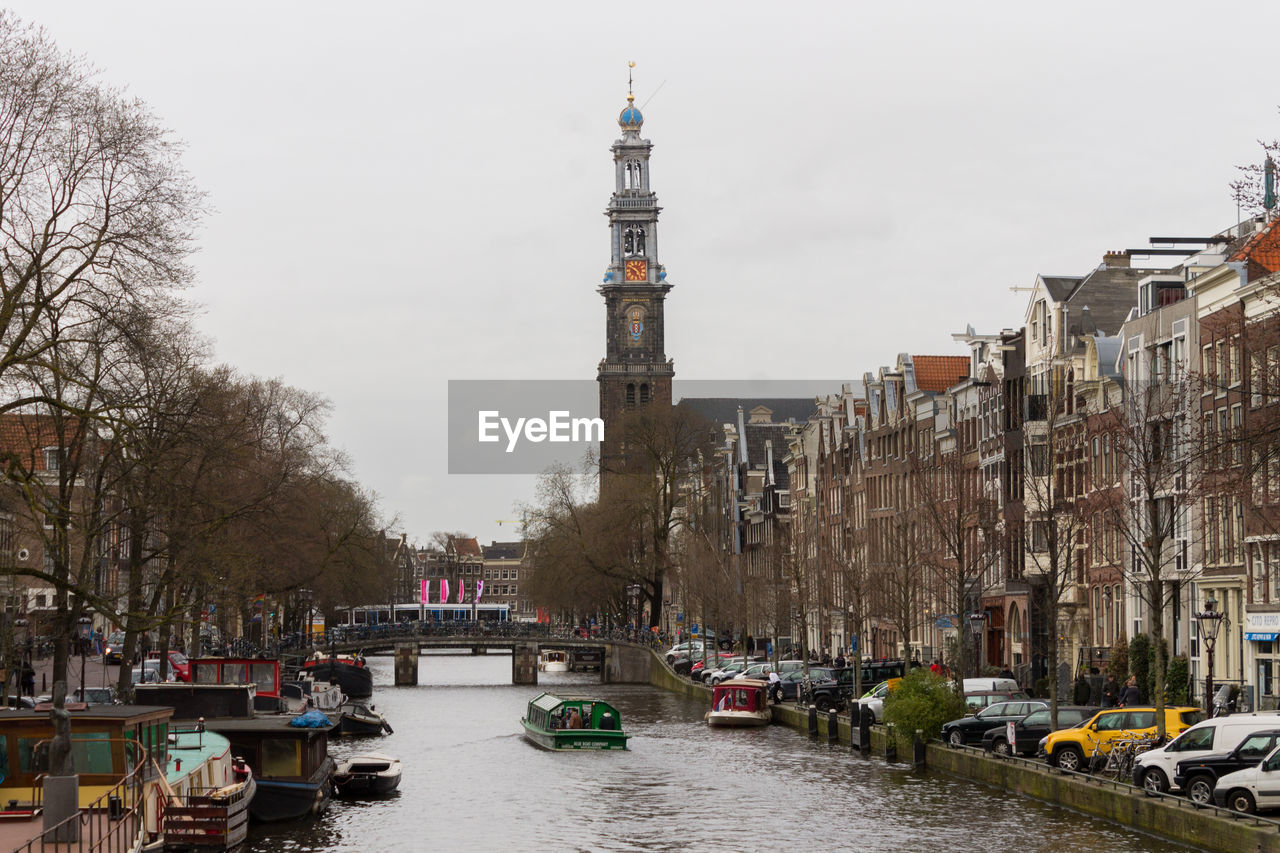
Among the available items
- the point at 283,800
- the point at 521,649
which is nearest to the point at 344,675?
the point at 521,649

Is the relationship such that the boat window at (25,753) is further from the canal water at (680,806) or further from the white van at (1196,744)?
the white van at (1196,744)

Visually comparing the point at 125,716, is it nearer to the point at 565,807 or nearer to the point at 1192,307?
the point at 565,807

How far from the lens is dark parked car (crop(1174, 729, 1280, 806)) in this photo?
125ft

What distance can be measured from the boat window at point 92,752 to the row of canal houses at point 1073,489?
802 inches

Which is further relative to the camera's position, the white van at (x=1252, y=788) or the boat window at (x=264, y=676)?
the boat window at (x=264, y=676)

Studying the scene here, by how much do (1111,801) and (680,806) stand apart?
14.1m

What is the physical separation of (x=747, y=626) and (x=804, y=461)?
21467 millimetres

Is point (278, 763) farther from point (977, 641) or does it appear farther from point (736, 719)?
point (977, 641)

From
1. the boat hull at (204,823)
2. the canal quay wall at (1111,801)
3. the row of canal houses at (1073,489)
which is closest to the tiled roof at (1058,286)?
the row of canal houses at (1073,489)

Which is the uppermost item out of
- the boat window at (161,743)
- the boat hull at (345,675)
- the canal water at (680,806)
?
the boat window at (161,743)

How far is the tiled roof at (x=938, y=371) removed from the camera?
10469 centimetres

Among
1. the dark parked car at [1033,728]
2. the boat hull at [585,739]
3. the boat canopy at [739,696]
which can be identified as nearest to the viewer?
the dark parked car at [1033,728]

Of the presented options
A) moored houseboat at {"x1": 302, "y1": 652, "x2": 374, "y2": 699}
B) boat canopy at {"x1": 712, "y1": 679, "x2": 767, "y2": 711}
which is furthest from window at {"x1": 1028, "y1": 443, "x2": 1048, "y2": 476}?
moored houseboat at {"x1": 302, "y1": 652, "x2": 374, "y2": 699}

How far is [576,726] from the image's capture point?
7412 cm
